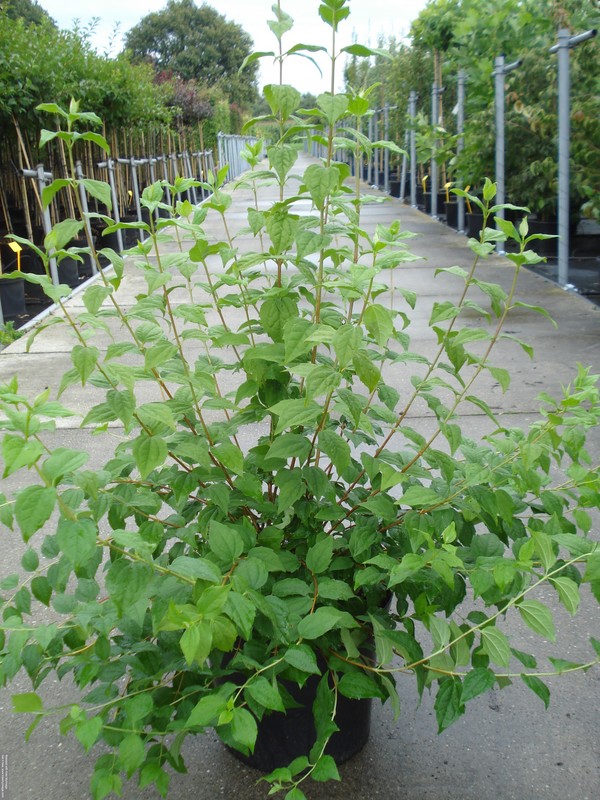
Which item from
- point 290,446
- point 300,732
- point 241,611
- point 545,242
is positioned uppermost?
point 290,446

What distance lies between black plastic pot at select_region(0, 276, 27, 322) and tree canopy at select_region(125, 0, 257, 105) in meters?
44.4

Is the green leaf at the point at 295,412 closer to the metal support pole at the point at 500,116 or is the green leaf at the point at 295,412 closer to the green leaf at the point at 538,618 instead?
the green leaf at the point at 538,618

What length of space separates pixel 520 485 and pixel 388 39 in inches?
855

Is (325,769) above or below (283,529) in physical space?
below

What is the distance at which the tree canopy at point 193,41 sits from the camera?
49.0 meters

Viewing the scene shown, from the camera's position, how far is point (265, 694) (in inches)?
53.1

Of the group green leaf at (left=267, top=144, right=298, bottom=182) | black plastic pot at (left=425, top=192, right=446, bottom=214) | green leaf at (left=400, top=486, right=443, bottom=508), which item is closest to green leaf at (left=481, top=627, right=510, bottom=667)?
green leaf at (left=400, top=486, right=443, bottom=508)

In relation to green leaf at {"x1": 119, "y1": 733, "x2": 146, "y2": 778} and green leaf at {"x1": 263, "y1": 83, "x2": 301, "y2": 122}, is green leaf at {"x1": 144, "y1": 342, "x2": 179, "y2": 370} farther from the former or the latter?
green leaf at {"x1": 119, "y1": 733, "x2": 146, "y2": 778}

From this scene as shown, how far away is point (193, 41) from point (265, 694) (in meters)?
53.7

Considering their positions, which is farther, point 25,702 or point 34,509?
point 25,702

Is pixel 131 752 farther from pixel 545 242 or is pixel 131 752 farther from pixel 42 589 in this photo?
pixel 545 242

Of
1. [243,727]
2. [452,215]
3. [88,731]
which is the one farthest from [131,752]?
[452,215]

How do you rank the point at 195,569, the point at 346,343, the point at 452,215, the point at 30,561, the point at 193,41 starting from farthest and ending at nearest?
the point at 193,41
the point at 452,215
the point at 30,561
the point at 346,343
the point at 195,569

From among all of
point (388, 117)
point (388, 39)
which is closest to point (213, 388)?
point (388, 117)
